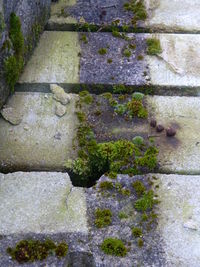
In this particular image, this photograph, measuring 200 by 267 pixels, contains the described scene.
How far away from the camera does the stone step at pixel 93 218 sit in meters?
4.09

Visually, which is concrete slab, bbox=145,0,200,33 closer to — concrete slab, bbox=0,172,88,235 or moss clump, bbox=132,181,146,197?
moss clump, bbox=132,181,146,197

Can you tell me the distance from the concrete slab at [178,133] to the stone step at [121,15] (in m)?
1.61

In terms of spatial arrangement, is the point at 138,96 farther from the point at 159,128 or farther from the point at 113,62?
the point at 113,62

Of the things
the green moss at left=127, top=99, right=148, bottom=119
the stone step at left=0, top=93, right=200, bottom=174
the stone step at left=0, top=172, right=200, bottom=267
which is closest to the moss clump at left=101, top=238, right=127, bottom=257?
the stone step at left=0, top=172, right=200, bottom=267

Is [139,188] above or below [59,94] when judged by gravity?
below

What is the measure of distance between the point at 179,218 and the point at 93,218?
2.83 feet

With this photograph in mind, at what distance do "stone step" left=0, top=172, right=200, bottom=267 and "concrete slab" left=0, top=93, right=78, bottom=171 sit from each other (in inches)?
10.5

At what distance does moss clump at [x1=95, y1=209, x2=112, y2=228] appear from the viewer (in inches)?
168

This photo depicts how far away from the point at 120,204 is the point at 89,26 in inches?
125

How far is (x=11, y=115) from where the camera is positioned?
17.3 ft

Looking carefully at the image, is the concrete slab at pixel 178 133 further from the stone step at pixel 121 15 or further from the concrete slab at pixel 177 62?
the stone step at pixel 121 15

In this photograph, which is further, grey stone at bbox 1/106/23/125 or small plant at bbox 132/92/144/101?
small plant at bbox 132/92/144/101

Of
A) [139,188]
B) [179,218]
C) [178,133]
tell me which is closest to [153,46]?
[178,133]

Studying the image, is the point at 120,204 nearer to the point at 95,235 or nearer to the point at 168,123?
the point at 95,235
